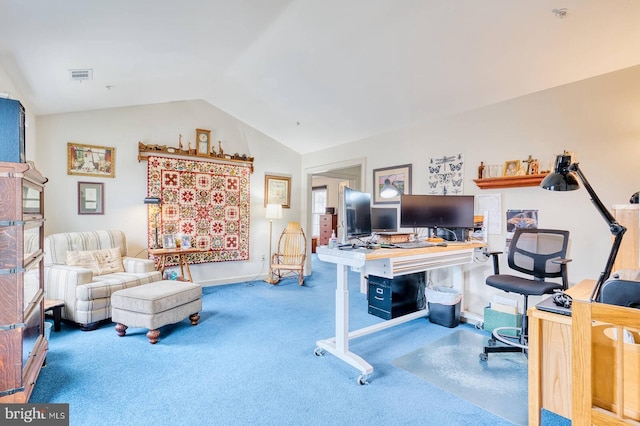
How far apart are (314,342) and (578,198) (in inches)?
102

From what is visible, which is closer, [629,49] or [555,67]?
[629,49]

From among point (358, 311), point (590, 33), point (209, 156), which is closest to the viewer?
point (590, 33)

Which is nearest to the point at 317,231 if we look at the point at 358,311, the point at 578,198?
the point at 358,311

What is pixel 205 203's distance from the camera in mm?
4695

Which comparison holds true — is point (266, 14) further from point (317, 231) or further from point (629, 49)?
point (317, 231)

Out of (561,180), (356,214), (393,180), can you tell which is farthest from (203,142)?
(561,180)

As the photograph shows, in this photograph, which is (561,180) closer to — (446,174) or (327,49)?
(446,174)

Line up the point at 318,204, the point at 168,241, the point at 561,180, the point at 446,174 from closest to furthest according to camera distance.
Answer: the point at 561,180
the point at 446,174
the point at 168,241
the point at 318,204

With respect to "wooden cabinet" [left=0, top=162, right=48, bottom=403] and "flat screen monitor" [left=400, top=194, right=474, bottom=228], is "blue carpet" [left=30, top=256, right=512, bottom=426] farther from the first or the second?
"flat screen monitor" [left=400, top=194, right=474, bottom=228]

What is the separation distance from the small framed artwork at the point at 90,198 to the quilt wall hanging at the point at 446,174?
4191 mm

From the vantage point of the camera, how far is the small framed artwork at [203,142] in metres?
4.64

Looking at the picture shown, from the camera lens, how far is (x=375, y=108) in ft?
12.1

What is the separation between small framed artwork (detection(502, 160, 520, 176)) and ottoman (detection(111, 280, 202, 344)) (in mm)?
3326

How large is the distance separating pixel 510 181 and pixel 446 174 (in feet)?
2.42
